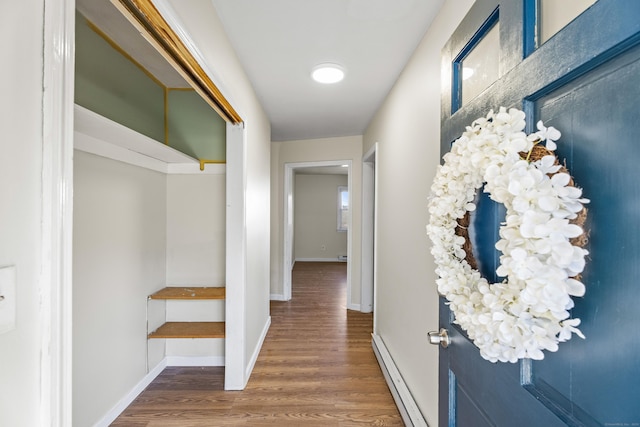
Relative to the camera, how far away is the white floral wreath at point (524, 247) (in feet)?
1.61

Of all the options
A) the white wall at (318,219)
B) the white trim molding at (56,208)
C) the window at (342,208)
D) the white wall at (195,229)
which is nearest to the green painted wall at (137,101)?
the white wall at (195,229)

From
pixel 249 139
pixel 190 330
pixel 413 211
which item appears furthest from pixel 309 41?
pixel 190 330

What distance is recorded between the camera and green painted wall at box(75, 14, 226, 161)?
62.4 inches

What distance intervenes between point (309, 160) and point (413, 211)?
7.99ft

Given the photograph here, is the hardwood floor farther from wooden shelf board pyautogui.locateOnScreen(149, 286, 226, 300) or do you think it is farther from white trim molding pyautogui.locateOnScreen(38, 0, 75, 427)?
white trim molding pyautogui.locateOnScreen(38, 0, 75, 427)

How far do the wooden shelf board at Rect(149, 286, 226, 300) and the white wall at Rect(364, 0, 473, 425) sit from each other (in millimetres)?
1368

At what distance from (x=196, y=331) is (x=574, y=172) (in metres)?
2.45

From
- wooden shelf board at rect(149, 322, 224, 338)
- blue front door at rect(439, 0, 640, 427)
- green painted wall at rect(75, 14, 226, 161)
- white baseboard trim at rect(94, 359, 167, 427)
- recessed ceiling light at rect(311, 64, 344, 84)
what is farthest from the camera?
wooden shelf board at rect(149, 322, 224, 338)

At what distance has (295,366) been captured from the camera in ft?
8.00

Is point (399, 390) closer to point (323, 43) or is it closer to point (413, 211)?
point (413, 211)

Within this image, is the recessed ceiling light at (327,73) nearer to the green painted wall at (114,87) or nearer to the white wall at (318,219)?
the green painted wall at (114,87)

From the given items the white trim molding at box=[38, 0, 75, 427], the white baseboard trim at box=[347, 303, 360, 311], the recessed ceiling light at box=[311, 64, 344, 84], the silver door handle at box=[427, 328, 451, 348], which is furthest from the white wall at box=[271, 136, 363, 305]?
the white trim molding at box=[38, 0, 75, 427]

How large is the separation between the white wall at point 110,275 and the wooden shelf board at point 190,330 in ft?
0.46

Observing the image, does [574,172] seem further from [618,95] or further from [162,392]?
[162,392]
